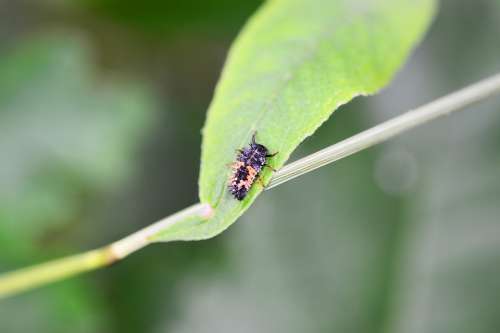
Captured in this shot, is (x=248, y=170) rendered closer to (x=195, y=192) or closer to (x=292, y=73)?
(x=292, y=73)

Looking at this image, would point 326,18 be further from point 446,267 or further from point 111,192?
point 111,192

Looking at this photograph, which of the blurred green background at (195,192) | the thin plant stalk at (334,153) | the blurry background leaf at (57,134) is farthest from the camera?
the blurry background leaf at (57,134)

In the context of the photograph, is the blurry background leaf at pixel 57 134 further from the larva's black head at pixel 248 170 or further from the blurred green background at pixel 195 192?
the larva's black head at pixel 248 170

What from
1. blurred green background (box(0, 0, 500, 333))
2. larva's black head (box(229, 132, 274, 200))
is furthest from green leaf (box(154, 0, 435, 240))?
blurred green background (box(0, 0, 500, 333))

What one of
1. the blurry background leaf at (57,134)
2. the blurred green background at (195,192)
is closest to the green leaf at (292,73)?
the blurred green background at (195,192)

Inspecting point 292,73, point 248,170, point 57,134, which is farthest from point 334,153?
point 57,134

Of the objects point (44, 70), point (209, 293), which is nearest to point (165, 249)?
point (209, 293)

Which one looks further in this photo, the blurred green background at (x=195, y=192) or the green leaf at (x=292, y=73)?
the blurred green background at (x=195, y=192)
